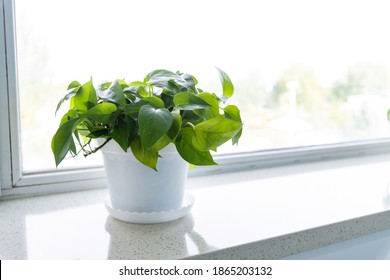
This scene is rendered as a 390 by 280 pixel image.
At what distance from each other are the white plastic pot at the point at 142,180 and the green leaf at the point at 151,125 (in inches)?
3.8

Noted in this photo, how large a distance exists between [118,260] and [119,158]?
0.55 ft

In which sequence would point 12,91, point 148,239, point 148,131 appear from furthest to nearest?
1. point 12,91
2. point 148,239
3. point 148,131

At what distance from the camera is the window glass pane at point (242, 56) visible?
0.86 m

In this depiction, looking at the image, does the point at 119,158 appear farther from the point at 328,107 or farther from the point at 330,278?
the point at 328,107

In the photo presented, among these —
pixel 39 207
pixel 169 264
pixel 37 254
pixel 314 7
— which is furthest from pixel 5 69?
pixel 314 7

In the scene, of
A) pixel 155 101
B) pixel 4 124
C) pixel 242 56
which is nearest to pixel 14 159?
pixel 4 124

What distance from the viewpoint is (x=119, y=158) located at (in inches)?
25.2

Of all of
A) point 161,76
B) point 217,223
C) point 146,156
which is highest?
point 161,76

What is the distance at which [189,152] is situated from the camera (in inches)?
23.7

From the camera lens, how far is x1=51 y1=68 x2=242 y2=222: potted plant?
574 mm

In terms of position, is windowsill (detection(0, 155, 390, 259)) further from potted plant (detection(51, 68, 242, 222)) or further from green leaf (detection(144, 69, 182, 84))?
green leaf (detection(144, 69, 182, 84))

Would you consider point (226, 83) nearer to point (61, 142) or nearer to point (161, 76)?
point (161, 76)

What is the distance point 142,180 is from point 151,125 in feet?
0.48

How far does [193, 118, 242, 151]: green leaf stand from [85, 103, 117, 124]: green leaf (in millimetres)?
137
